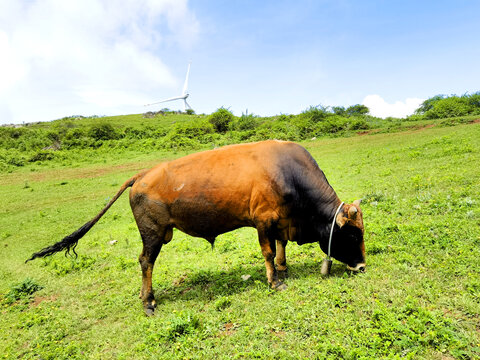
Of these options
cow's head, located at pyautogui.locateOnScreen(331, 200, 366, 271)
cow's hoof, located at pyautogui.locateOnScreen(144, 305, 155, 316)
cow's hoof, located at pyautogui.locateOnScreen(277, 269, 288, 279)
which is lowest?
cow's hoof, located at pyautogui.locateOnScreen(144, 305, 155, 316)

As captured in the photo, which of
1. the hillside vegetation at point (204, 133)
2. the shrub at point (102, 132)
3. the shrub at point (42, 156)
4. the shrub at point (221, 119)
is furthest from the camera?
the shrub at point (221, 119)

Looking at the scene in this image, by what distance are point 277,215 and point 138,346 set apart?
2934 millimetres

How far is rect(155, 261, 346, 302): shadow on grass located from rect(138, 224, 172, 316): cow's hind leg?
1.29ft

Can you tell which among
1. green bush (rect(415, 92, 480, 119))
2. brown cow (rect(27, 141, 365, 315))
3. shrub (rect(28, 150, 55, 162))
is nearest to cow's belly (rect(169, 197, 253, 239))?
brown cow (rect(27, 141, 365, 315))

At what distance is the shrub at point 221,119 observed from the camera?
45781mm

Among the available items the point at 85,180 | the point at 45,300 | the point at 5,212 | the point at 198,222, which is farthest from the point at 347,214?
the point at 85,180

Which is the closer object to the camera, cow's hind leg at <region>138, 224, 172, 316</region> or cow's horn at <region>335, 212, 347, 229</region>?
cow's horn at <region>335, 212, 347, 229</region>

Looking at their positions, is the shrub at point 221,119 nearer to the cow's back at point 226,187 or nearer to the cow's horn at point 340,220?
the cow's back at point 226,187

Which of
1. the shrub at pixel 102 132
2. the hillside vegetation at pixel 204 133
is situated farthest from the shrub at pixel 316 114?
the shrub at pixel 102 132

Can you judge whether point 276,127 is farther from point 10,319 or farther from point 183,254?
point 10,319

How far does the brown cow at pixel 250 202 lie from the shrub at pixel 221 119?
4070cm

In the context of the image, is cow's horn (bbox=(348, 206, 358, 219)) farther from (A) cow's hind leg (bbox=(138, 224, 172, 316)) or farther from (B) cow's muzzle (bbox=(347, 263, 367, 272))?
(A) cow's hind leg (bbox=(138, 224, 172, 316))

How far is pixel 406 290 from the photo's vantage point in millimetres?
4324

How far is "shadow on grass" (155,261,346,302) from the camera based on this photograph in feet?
17.8
